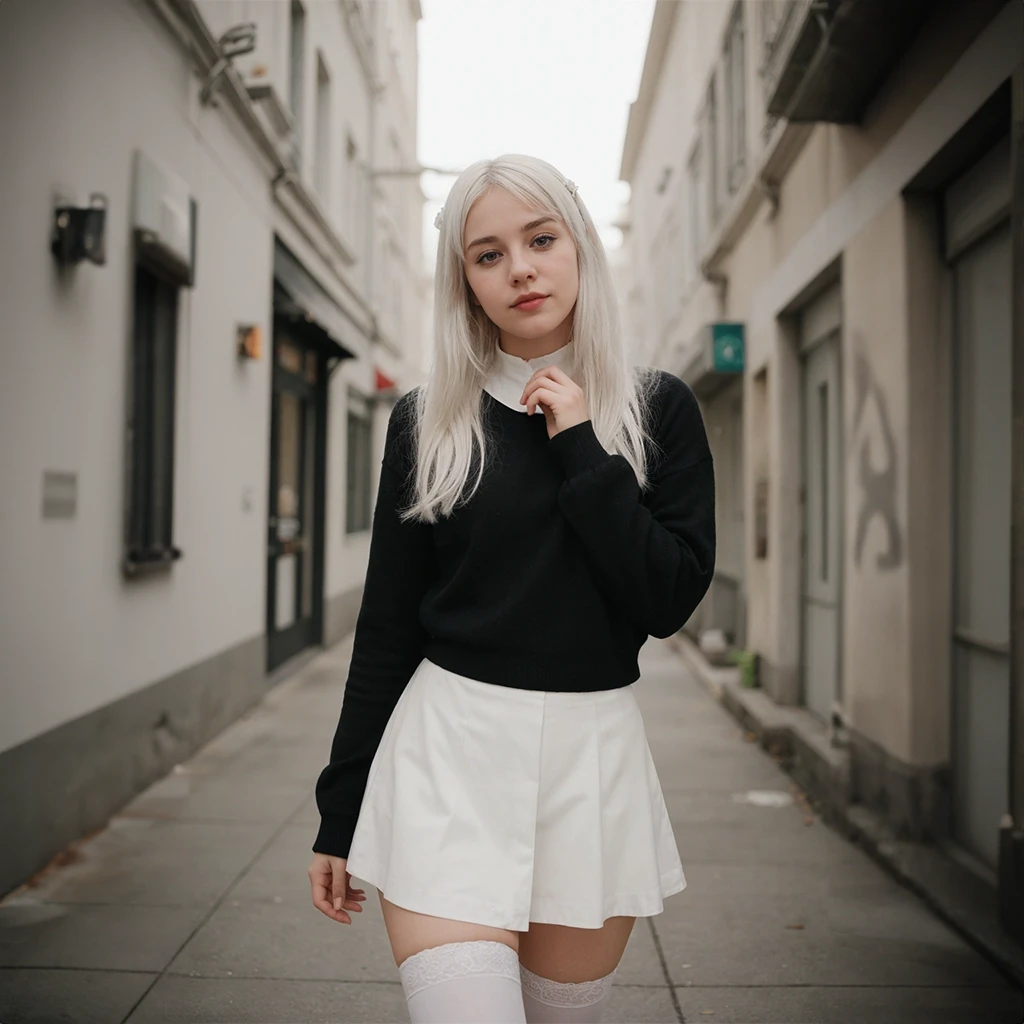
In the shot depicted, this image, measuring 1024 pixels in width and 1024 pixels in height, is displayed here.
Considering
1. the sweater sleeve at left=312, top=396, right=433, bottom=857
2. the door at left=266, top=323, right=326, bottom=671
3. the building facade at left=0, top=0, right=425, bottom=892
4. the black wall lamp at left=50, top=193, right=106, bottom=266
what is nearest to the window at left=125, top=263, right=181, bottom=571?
the building facade at left=0, top=0, right=425, bottom=892

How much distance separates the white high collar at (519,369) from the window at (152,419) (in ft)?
12.0

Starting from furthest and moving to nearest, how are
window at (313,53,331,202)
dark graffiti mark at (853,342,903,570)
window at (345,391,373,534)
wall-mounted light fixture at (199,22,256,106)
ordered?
window at (345,391,373,534), window at (313,53,331,202), wall-mounted light fixture at (199,22,256,106), dark graffiti mark at (853,342,903,570)

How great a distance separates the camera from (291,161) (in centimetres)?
817

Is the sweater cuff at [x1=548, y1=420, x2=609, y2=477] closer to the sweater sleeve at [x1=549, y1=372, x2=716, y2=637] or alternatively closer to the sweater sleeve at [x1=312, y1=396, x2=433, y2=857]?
the sweater sleeve at [x1=549, y1=372, x2=716, y2=637]

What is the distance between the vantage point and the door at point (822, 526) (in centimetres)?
622

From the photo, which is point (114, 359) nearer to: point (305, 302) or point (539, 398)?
point (539, 398)

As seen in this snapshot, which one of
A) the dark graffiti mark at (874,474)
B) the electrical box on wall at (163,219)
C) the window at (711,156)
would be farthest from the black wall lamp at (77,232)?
the window at (711,156)

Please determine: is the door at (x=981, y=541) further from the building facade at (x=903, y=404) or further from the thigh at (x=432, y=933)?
the thigh at (x=432, y=933)

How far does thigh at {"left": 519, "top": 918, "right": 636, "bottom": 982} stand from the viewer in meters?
1.66

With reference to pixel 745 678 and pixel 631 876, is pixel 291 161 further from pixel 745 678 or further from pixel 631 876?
pixel 631 876

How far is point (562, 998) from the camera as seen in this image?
168 cm

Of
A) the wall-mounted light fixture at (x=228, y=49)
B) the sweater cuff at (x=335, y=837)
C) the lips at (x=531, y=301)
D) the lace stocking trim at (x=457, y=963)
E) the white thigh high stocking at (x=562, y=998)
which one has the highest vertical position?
the wall-mounted light fixture at (x=228, y=49)

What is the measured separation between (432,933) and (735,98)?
775cm

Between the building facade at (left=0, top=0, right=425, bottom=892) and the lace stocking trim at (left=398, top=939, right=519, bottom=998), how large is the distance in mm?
2689
